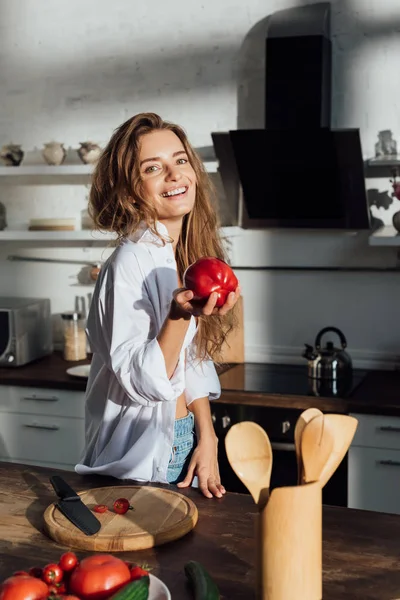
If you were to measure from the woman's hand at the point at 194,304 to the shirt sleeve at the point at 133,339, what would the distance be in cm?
10

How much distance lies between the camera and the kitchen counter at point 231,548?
1277mm

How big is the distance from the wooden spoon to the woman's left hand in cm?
56

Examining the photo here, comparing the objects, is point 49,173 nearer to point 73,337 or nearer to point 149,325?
point 73,337

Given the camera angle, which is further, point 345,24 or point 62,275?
point 62,275

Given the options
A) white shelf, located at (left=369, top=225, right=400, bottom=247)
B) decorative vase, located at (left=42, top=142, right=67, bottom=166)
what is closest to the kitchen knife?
white shelf, located at (left=369, top=225, right=400, bottom=247)

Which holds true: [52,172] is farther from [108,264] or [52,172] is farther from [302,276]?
[108,264]

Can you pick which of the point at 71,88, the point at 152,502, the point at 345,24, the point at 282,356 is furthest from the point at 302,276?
the point at 152,502

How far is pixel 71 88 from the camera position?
3.98m

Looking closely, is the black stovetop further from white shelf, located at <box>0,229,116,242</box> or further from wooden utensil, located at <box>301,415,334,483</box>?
wooden utensil, located at <box>301,415,334,483</box>

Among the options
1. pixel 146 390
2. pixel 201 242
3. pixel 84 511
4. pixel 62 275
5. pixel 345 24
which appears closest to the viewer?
pixel 84 511

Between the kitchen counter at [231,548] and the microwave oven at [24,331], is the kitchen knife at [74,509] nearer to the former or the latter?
the kitchen counter at [231,548]

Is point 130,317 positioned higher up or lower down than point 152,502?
higher up

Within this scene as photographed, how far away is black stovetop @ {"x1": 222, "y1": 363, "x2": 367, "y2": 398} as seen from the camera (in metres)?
3.07

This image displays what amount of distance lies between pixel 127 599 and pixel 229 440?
0.82 feet
